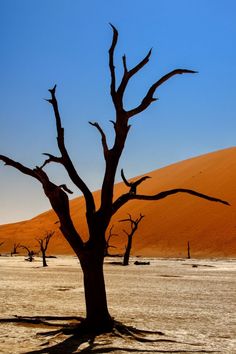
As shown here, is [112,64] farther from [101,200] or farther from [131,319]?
[131,319]

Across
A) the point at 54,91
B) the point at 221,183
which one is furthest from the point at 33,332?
the point at 221,183

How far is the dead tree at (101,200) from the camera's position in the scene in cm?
1070

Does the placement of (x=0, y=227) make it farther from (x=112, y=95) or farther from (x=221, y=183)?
(x=112, y=95)

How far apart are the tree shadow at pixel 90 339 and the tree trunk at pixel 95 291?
0.25m

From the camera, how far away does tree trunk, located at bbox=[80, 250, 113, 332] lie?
10.6 meters

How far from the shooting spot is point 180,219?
8156 cm

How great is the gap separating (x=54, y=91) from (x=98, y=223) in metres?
2.76

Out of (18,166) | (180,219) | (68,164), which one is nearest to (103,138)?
(68,164)

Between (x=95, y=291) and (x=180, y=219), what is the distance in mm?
71545

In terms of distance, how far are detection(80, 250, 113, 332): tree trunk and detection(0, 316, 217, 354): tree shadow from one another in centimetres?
25

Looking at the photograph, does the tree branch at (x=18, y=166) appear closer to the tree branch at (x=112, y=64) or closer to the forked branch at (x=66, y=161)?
the forked branch at (x=66, y=161)

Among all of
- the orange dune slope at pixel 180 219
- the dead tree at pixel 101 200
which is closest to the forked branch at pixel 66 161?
the dead tree at pixel 101 200

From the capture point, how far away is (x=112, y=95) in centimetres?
1125

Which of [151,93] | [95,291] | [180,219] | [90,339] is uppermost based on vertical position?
[180,219]
